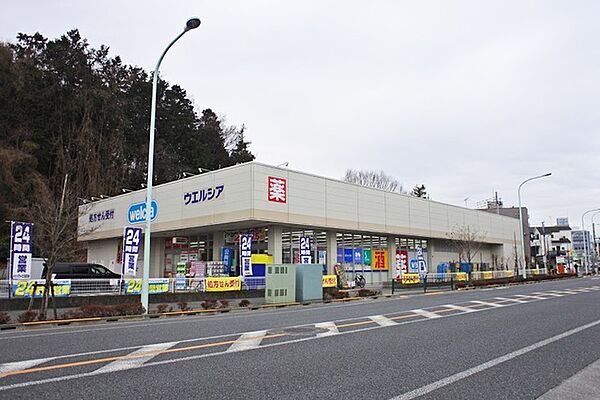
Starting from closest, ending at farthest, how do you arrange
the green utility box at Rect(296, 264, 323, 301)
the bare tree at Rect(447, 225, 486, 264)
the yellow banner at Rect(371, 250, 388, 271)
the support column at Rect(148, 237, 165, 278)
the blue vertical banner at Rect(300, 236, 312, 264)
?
the green utility box at Rect(296, 264, 323, 301) < the blue vertical banner at Rect(300, 236, 312, 264) < the support column at Rect(148, 237, 165, 278) < the yellow banner at Rect(371, 250, 388, 271) < the bare tree at Rect(447, 225, 486, 264)

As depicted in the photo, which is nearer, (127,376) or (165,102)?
(127,376)

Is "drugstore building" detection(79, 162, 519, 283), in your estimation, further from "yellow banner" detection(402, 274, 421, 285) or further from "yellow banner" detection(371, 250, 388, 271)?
Answer: "yellow banner" detection(402, 274, 421, 285)

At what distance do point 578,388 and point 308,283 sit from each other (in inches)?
612

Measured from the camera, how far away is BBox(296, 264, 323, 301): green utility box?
2062 cm

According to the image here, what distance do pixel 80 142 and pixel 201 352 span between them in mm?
40489

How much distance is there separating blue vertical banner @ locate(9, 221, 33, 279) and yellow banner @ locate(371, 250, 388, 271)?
22.2m

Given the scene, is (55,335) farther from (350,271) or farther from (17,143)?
(17,143)

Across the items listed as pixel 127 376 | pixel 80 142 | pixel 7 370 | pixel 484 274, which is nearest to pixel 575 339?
pixel 127 376

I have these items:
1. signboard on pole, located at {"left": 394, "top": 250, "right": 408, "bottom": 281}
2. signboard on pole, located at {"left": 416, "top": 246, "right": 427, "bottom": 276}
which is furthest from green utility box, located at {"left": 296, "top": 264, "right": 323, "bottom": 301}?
signboard on pole, located at {"left": 416, "top": 246, "right": 427, "bottom": 276}

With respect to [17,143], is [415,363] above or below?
below

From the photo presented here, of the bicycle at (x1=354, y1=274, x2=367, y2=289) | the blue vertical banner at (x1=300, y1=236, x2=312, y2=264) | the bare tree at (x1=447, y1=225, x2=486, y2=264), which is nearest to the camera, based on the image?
the blue vertical banner at (x1=300, y1=236, x2=312, y2=264)

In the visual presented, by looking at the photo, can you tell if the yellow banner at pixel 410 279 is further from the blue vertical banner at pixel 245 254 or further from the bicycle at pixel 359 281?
the blue vertical banner at pixel 245 254

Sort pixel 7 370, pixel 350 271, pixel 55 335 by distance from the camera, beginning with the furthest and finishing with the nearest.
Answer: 1. pixel 350 271
2. pixel 55 335
3. pixel 7 370

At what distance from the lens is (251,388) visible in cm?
545
